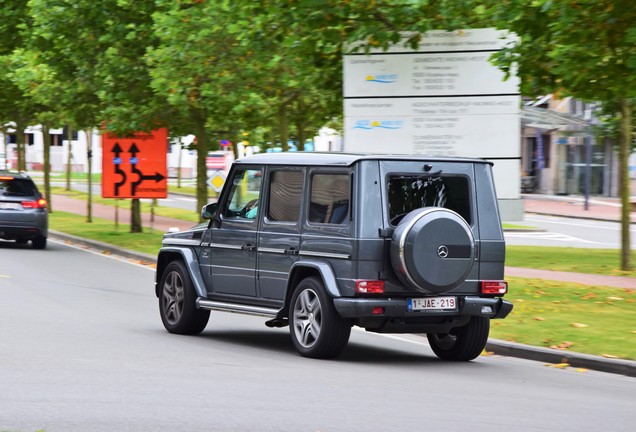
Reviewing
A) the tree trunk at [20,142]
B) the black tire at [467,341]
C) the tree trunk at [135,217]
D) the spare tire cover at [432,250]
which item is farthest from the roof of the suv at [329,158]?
the tree trunk at [20,142]

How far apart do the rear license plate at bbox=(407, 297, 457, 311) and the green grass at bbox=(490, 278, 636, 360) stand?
1.68m

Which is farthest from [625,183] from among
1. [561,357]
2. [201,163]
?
[561,357]

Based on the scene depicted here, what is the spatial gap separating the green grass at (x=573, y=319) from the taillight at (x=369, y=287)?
7.81ft

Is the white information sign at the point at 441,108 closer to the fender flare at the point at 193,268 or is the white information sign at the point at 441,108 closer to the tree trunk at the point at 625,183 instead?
the tree trunk at the point at 625,183

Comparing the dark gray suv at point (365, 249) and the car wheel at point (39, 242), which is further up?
the dark gray suv at point (365, 249)

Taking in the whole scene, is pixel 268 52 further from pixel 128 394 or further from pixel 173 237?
pixel 128 394

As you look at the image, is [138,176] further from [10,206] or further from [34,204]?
[10,206]

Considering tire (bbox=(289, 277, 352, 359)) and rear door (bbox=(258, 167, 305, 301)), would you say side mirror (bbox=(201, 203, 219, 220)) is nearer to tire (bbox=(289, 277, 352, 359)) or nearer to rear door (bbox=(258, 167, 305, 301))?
rear door (bbox=(258, 167, 305, 301))

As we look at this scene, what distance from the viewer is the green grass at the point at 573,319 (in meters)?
13.0

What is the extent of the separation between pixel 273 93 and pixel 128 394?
19.9 meters

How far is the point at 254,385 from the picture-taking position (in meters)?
9.71

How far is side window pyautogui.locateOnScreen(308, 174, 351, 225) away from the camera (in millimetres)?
11578

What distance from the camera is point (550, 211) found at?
52875mm

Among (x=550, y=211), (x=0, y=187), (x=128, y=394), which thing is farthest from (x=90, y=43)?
(x=550, y=211)
